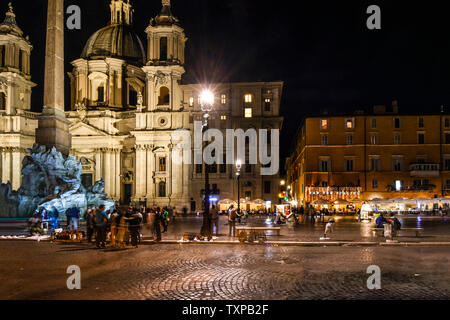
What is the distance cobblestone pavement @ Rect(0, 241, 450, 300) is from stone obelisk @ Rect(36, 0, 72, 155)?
12091 mm

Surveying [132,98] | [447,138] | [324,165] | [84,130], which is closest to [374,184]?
[324,165]

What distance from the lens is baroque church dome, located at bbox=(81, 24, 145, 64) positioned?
6444 cm

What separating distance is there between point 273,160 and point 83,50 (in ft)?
117

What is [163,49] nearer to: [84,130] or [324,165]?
[84,130]

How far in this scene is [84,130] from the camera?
59.0 metres

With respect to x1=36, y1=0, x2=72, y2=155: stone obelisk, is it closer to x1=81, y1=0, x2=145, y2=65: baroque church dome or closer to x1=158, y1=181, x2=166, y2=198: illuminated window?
x1=158, y1=181, x2=166, y2=198: illuminated window

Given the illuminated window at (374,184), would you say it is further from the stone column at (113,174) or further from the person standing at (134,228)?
the person standing at (134,228)

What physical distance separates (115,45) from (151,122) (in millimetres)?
16724

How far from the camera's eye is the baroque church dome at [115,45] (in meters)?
64.4

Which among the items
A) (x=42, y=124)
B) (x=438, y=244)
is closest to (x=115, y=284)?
(x=438, y=244)

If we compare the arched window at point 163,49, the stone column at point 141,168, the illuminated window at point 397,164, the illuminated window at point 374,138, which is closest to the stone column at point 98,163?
the stone column at point 141,168

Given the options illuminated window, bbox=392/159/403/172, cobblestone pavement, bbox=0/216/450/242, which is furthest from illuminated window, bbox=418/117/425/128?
cobblestone pavement, bbox=0/216/450/242
